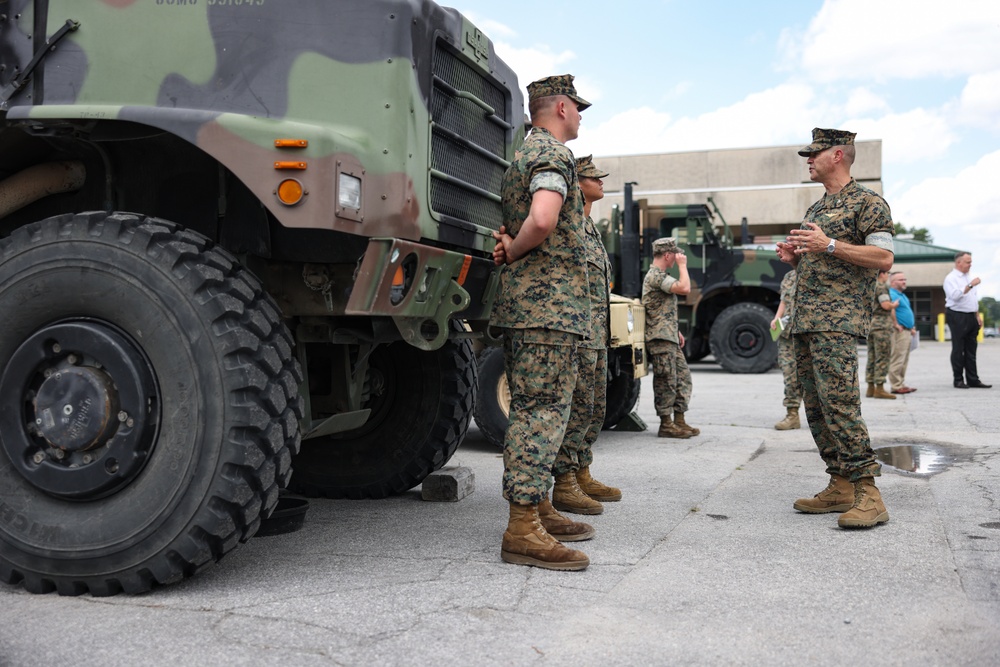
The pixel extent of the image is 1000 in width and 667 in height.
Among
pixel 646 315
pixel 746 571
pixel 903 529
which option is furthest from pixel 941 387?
pixel 746 571

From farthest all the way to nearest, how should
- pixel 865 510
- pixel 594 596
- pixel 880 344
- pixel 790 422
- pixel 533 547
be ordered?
pixel 880 344
pixel 790 422
pixel 865 510
pixel 533 547
pixel 594 596

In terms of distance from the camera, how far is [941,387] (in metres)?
12.9

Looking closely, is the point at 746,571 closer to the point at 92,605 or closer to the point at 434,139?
the point at 434,139

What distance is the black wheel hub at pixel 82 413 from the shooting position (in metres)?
3.20

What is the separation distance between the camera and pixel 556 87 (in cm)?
410

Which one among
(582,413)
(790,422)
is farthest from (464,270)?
(790,422)

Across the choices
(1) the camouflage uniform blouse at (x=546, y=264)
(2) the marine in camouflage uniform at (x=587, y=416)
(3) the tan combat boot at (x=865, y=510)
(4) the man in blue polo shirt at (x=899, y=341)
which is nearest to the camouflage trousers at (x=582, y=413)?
(2) the marine in camouflage uniform at (x=587, y=416)

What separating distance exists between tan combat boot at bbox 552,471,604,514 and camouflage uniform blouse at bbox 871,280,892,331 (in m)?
7.58

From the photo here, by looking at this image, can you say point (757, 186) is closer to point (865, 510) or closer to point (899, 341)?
point (899, 341)

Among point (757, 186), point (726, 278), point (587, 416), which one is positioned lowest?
point (587, 416)

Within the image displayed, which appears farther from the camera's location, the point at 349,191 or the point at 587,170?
the point at 587,170

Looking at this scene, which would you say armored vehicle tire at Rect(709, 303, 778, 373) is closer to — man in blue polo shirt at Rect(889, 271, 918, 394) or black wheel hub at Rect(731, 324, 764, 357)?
black wheel hub at Rect(731, 324, 764, 357)

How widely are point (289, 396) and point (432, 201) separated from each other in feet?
3.01

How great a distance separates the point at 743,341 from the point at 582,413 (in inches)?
469
